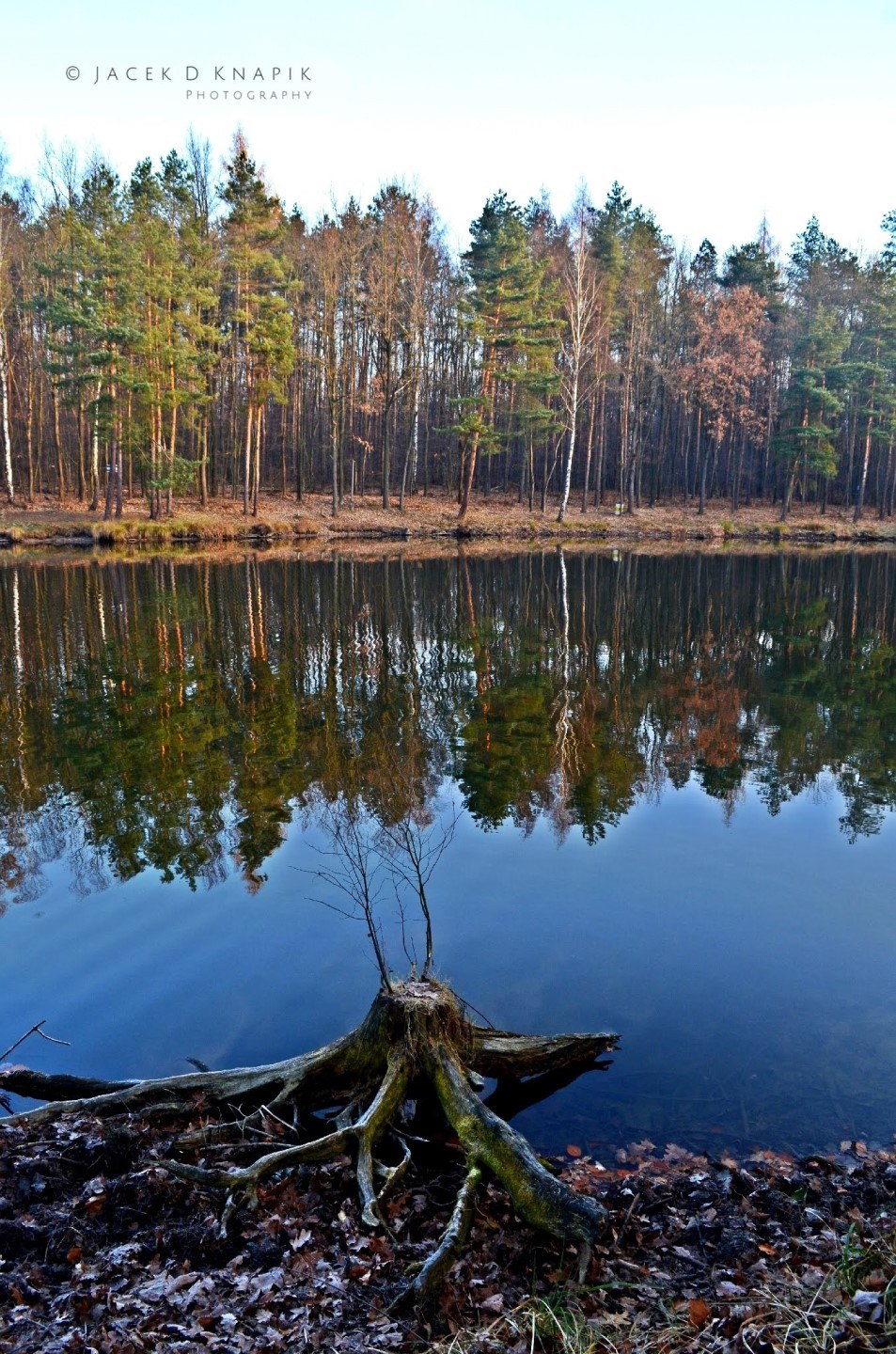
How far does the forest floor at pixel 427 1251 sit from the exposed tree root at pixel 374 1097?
0.47ft

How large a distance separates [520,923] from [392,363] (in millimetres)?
54150

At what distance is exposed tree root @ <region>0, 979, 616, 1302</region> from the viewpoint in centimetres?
447

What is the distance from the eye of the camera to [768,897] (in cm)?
871

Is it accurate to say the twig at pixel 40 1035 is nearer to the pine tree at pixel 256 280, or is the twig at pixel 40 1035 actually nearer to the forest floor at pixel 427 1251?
the forest floor at pixel 427 1251

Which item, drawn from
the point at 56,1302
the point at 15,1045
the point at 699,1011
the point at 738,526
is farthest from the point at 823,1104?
the point at 738,526

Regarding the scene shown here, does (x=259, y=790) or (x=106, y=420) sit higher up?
(x=106, y=420)

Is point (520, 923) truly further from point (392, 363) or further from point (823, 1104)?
point (392, 363)

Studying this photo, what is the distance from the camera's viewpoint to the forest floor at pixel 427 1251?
3586 mm

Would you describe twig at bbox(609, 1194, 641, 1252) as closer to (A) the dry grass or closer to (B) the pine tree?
(A) the dry grass

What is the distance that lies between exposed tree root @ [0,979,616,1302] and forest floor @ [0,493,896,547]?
132 ft

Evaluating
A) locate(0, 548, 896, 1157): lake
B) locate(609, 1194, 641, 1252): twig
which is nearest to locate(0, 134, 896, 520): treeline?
locate(0, 548, 896, 1157): lake

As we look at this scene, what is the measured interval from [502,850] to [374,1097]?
4.81 m

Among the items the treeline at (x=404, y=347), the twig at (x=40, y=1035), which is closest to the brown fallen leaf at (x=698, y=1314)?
the twig at (x=40, y=1035)

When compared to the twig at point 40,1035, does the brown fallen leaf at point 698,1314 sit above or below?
above
